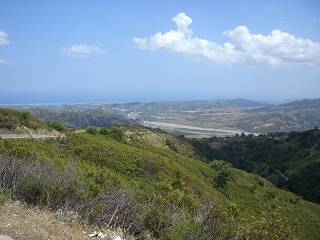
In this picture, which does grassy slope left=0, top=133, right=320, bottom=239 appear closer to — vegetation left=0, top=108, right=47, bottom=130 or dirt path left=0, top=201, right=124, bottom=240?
vegetation left=0, top=108, right=47, bottom=130

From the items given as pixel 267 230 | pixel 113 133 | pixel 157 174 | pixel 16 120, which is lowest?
pixel 157 174

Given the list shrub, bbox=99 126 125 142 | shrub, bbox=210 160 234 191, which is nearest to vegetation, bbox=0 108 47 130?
shrub, bbox=99 126 125 142

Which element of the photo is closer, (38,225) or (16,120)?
(38,225)

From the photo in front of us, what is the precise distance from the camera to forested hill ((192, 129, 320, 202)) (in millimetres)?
70750

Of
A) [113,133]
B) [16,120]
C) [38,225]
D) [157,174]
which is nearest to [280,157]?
[113,133]

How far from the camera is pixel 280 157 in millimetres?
87812

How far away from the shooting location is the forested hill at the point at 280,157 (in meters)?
70.8

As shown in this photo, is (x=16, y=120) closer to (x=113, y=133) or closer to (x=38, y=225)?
(x=113, y=133)

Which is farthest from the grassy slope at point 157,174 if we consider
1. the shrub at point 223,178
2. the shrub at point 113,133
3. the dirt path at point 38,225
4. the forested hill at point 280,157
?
the forested hill at point 280,157

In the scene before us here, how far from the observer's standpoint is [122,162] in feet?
109

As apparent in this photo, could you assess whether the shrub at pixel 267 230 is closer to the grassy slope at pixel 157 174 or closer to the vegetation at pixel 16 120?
the grassy slope at pixel 157 174

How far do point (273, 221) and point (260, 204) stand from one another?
109 feet

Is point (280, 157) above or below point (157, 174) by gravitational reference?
below

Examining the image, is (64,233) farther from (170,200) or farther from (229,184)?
(229,184)
